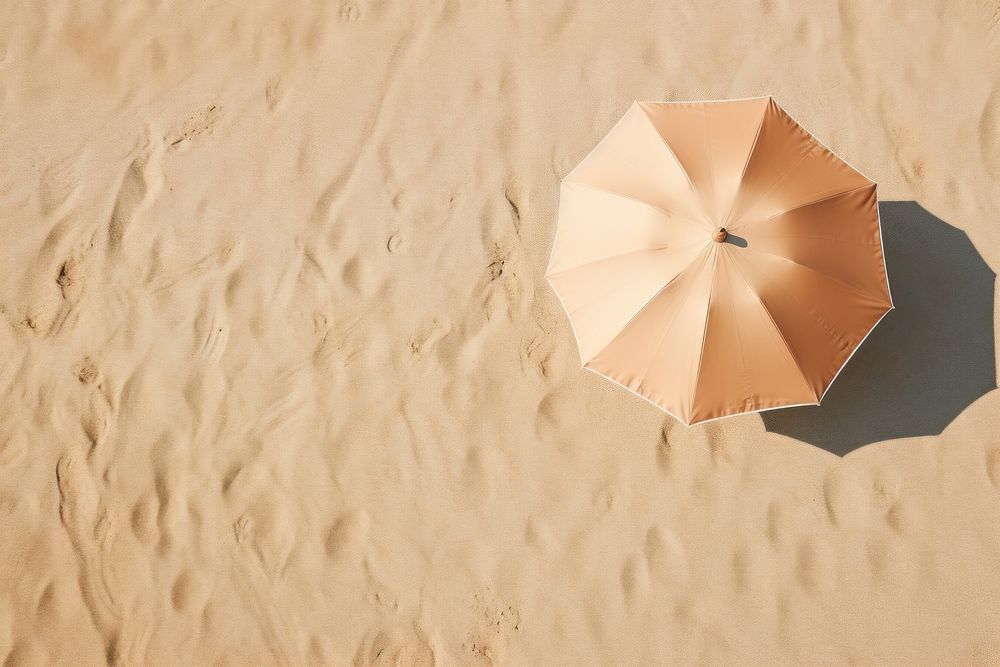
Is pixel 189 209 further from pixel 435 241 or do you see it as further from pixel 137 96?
pixel 435 241

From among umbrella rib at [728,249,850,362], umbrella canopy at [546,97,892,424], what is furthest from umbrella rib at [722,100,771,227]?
umbrella rib at [728,249,850,362]

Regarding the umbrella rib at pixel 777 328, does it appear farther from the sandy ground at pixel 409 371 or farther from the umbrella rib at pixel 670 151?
the sandy ground at pixel 409 371

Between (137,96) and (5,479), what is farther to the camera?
(137,96)

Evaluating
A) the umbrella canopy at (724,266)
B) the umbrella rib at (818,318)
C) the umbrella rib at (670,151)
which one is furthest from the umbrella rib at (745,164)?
the umbrella rib at (818,318)

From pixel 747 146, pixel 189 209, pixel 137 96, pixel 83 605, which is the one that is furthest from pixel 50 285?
pixel 747 146

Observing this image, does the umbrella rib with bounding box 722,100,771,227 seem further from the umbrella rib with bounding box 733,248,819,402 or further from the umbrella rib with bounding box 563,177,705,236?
the umbrella rib with bounding box 733,248,819,402

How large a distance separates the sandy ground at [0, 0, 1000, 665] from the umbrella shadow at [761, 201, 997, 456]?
15cm

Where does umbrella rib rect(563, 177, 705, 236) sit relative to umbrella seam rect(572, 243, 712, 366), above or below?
above

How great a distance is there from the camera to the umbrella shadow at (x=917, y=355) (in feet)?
16.0

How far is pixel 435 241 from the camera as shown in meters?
5.26

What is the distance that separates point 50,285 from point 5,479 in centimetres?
137

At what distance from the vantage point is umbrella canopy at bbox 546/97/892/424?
4.07m

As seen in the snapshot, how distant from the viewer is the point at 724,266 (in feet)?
13.2

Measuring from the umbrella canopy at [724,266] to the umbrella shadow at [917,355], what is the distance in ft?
2.53
